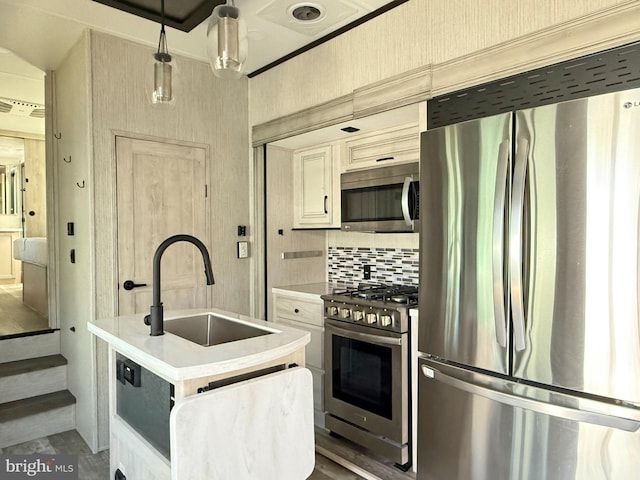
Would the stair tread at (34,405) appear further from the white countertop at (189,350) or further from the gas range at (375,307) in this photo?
the gas range at (375,307)

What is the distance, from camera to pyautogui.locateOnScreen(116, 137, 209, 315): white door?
298 centimetres

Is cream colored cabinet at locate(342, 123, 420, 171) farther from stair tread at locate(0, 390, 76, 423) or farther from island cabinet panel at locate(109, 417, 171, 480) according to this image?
stair tread at locate(0, 390, 76, 423)

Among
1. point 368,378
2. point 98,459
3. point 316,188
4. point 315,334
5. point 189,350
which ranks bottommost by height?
point 98,459

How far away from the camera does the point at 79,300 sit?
313cm

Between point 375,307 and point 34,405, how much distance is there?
8.39ft

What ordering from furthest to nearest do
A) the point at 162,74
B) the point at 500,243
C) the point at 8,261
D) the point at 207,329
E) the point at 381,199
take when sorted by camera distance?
the point at 8,261
the point at 381,199
the point at 207,329
the point at 162,74
the point at 500,243

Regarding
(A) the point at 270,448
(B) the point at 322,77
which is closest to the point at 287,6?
(B) the point at 322,77

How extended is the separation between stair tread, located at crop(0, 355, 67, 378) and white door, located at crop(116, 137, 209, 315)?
1.00 m

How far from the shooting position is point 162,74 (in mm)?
1955

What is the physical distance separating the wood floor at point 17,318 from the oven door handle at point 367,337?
8.68 ft

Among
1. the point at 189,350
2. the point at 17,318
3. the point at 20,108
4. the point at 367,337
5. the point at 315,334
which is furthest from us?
the point at 20,108

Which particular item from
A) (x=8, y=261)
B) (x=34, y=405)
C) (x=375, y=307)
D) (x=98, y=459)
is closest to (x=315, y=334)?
(x=375, y=307)

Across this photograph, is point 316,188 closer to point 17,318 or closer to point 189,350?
point 189,350

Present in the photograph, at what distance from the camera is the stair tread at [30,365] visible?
3235mm
